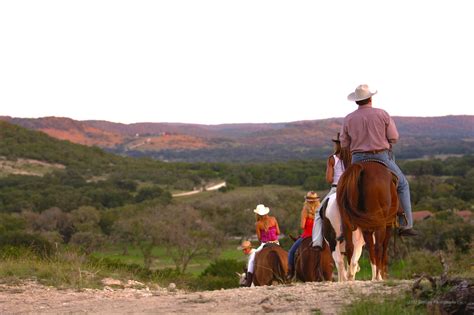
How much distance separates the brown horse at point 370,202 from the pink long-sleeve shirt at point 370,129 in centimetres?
26

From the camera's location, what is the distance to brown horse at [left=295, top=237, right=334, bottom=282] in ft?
35.3

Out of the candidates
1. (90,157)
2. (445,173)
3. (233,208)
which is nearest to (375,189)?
(233,208)

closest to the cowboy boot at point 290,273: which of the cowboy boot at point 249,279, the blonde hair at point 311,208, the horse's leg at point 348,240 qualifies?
the blonde hair at point 311,208

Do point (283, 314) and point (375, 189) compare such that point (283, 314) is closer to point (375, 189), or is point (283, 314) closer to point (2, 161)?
point (375, 189)

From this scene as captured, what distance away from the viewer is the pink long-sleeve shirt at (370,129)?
9422 mm

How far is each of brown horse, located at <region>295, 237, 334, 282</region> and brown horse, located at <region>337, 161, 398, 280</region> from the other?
1.27m

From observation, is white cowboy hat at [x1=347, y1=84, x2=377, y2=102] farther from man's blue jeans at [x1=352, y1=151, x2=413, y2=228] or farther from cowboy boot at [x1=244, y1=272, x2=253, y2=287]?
cowboy boot at [x1=244, y1=272, x2=253, y2=287]

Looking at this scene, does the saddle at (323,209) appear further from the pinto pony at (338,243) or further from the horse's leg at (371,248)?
the horse's leg at (371,248)

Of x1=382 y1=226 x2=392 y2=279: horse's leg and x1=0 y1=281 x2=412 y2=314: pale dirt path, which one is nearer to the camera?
x1=0 y1=281 x2=412 y2=314: pale dirt path

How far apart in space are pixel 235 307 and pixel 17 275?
5.44 meters

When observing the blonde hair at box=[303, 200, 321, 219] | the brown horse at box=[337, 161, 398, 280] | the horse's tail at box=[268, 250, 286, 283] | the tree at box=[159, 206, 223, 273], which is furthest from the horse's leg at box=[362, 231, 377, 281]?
the tree at box=[159, 206, 223, 273]

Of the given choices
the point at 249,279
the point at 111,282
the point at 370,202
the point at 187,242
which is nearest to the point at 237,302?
the point at 370,202

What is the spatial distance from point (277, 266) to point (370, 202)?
2923 mm

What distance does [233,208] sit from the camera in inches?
2425
